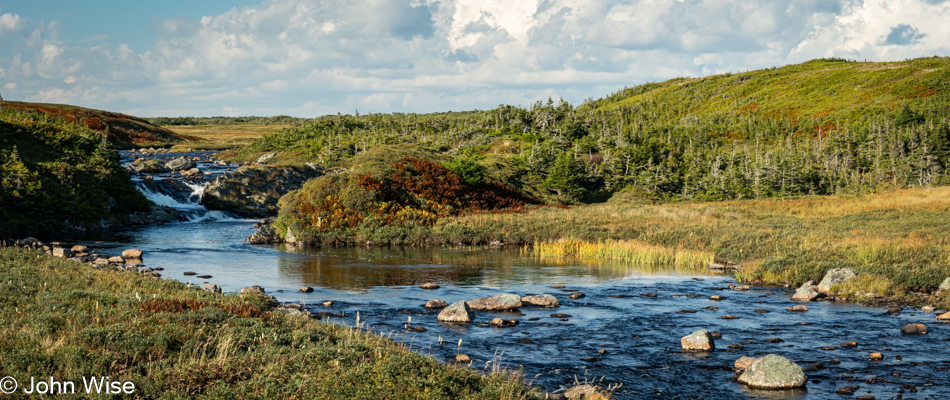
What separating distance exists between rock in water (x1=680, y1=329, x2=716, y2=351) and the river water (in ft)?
0.81

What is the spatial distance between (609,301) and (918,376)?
30.2ft

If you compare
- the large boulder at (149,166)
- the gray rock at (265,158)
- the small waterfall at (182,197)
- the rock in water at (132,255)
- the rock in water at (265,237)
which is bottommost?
the rock in water at (132,255)

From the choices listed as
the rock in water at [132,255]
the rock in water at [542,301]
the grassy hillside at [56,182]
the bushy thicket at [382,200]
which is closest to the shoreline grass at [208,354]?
the rock in water at [542,301]

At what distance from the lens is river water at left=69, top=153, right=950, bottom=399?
40.5ft

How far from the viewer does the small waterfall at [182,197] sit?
2053 inches

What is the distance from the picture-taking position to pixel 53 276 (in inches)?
679

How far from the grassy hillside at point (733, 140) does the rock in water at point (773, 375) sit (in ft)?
156

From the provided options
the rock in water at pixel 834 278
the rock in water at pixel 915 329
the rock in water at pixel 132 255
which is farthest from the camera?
the rock in water at pixel 132 255

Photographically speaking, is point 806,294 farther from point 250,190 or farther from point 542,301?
point 250,190

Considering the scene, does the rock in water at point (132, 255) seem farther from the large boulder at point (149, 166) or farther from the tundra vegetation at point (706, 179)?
the large boulder at point (149, 166)

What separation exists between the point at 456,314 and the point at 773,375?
8383 millimetres

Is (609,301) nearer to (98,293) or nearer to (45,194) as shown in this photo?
(98,293)

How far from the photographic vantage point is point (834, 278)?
21.4 metres
